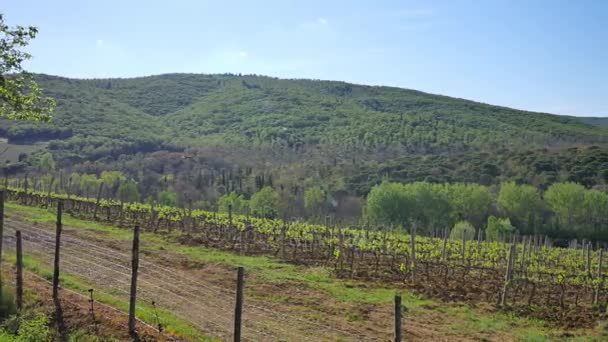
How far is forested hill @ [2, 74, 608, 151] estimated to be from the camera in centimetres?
12344

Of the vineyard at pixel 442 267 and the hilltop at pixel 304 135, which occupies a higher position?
the hilltop at pixel 304 135

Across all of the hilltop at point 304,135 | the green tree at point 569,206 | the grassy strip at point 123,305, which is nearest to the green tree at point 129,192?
the hilltop at point 304,135

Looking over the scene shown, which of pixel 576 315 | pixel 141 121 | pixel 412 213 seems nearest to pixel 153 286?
pixel 576 315

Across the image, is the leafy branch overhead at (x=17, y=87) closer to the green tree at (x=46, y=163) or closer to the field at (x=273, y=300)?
the field at (x=273, y=300)

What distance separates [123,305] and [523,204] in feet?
213

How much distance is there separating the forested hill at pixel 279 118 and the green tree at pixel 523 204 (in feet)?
158

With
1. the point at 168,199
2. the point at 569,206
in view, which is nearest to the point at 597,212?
the point at 569,206

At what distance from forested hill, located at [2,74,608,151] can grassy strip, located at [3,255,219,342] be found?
307 ft

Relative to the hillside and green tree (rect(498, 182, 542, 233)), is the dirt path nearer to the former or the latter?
the hillside

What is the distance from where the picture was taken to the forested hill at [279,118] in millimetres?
123438

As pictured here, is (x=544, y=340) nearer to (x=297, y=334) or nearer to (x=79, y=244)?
(x=297, y=334)

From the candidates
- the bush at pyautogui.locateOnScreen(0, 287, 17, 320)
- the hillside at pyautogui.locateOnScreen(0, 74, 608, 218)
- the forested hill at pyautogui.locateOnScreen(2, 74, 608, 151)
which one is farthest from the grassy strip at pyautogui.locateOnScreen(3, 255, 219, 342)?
the forested hill at pyautogui.locateOnScreen(2, 74, 608, 151)

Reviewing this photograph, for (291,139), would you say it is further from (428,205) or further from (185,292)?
(185,292)

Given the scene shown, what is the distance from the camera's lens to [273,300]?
18.1 metres
